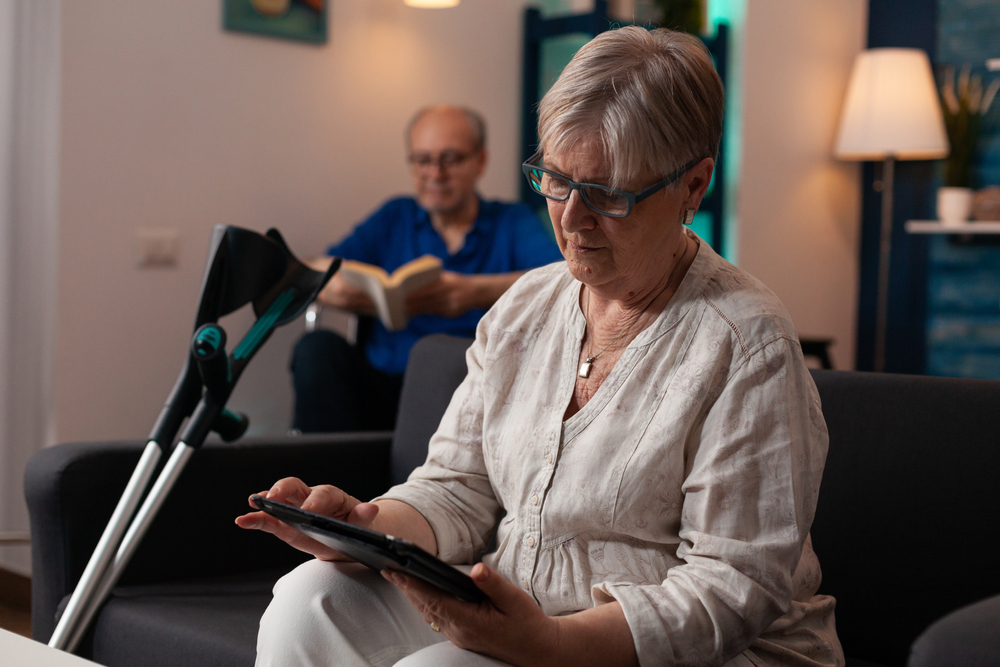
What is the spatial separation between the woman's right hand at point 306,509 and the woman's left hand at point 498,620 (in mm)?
167

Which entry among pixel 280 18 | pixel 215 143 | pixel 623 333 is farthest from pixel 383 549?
pixel 280 18

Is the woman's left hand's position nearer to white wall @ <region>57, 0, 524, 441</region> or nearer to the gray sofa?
the gray sofa

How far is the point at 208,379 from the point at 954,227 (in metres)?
3.20

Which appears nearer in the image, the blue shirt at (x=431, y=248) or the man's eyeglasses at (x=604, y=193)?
the man's eyeglasses at (x=604, y=193)

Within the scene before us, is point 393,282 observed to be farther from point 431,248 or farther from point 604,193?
point 604,193

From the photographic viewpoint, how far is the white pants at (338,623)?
1.09 meters

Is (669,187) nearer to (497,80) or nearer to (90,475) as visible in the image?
(90,475)

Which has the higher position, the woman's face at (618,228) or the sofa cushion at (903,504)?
the woman's face at (618,228)

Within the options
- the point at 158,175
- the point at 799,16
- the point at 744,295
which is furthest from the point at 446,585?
the point at 799,16

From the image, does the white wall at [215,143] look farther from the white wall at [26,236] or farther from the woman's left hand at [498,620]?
the woman's left hand at [498,620]

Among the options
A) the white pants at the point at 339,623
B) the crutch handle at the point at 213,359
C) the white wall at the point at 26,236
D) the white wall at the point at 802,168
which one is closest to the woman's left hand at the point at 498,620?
the white pants at the point at 339,623

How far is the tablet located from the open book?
151 cm

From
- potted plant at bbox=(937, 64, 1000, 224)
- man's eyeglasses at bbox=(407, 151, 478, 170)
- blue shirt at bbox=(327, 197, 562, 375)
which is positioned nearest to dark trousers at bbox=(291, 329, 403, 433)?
blue shirt at bbox=(327, 197, 562, 375)

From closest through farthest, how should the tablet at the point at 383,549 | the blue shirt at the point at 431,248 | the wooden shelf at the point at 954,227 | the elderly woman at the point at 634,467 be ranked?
the tablet at the point at 383,549
the elderly woman at the point at 634,467
the blue shirt at the point at 431,248
the wooden shelf at the point at 954,227
